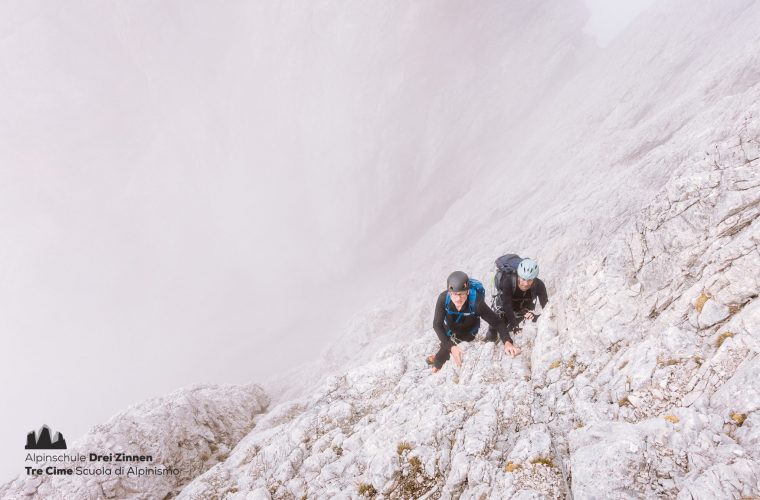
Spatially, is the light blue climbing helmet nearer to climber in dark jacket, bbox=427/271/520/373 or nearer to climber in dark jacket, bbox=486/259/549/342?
climber in dark jacket, bbox=486/259/549/342

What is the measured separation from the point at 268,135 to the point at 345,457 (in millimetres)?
89772

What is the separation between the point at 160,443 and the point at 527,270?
1768 centimetres

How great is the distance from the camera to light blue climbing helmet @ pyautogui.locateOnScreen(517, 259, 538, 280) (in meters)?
10.2

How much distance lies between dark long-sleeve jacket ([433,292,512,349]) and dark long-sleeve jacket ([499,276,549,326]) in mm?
577

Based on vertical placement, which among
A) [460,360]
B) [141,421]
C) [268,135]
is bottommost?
[460,360]

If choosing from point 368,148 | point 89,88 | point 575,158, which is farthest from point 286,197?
point 575,158

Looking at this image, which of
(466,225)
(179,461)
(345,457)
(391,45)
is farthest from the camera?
(391,45)

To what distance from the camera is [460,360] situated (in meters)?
11.5

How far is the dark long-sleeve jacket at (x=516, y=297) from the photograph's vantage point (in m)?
11.1

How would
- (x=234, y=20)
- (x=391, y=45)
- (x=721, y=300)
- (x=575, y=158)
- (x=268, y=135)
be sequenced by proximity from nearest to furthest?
(x=721, y=300) → (x=575, y=158) → (x=391, y=45) → (x=234, y=20) → (x=268, y=135)

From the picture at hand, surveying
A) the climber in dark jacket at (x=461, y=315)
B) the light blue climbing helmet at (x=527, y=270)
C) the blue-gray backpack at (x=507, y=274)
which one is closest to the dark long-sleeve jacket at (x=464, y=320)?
the climber in dark jacket at (x=461, y=315)

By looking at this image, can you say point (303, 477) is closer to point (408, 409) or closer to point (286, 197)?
point (408, 409)

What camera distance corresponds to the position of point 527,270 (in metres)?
10.2

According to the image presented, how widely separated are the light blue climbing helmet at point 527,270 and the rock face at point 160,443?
16.2m
